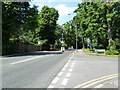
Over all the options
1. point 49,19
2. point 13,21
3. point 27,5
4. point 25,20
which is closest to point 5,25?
point 13,21

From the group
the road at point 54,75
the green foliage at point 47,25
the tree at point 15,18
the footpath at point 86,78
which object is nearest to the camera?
the footpath at point 86,78

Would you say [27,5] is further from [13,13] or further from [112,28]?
[112,28]

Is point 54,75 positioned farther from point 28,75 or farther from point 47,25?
point 47,25

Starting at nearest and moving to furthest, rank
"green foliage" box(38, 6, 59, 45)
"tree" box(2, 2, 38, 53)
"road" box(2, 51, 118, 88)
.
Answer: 1. "road" box(2, 51, 118, 88)
2. "tree" box(2, 2, 38, 53)
3. "green foliage" box(38, 6, 59, 45)

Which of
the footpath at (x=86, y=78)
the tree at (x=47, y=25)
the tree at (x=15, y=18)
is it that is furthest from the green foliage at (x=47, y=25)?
the footpath at (x=86, y=78)

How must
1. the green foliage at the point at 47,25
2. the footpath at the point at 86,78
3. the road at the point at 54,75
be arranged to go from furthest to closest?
the green foliage at the point at 47,25 < the road at the point at 54,75 < the footpath at the point at 86,78

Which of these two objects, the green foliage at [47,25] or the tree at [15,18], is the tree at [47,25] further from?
the tree at [15,18]

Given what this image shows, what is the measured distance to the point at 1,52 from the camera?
2314cm

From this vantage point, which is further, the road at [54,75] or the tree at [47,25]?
the tree at [47,25]

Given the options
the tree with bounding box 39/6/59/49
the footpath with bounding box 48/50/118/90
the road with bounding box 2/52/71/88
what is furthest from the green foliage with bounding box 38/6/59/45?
the footpath with bounding box 48/50/118/90

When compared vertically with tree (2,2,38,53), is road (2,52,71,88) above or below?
below

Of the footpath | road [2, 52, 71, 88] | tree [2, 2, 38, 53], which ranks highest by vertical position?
tree [2, 2, 38, 53]

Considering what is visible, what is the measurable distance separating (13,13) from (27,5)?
352cm

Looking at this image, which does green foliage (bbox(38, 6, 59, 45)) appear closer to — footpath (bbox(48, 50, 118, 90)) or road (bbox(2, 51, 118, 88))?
road (bbox(2, 51, 118, 88))
